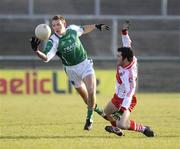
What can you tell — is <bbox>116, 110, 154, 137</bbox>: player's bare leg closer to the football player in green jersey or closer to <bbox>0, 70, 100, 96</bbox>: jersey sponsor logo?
the football player in green jersey

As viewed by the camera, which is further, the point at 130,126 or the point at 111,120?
the point at 111,120

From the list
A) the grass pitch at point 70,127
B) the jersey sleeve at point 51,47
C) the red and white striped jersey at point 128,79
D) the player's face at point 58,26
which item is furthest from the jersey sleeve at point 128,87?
the player's face at point 58,26

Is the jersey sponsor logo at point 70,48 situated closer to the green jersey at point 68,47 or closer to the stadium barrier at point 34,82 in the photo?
the green jersey at point 68,47

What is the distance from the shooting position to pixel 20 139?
11039 mm

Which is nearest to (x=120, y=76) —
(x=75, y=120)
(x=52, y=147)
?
(x=52, y=147)

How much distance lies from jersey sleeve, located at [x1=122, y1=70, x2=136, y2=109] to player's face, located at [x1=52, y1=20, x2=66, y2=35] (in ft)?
5.16

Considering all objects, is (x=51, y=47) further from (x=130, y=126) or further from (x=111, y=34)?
(x=111, y=34)

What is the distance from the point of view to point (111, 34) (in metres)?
31.3

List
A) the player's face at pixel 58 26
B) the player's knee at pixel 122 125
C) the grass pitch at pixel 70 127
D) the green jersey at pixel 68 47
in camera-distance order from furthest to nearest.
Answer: the green jersey at pixel 68 47, the player's face at pixel 58 26, the player's knee at pixel 122 125, the grass pitch at pixel 70 127

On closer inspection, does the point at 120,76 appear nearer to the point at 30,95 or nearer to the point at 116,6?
the point at 30,95

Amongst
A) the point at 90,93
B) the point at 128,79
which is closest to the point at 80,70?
the point at 90,93

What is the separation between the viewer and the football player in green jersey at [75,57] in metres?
12.4

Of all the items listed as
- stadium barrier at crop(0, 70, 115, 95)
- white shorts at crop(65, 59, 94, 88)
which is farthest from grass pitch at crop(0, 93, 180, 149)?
stadium barrier at crop(0, 70, 115, 95)

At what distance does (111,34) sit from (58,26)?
19.1 m
